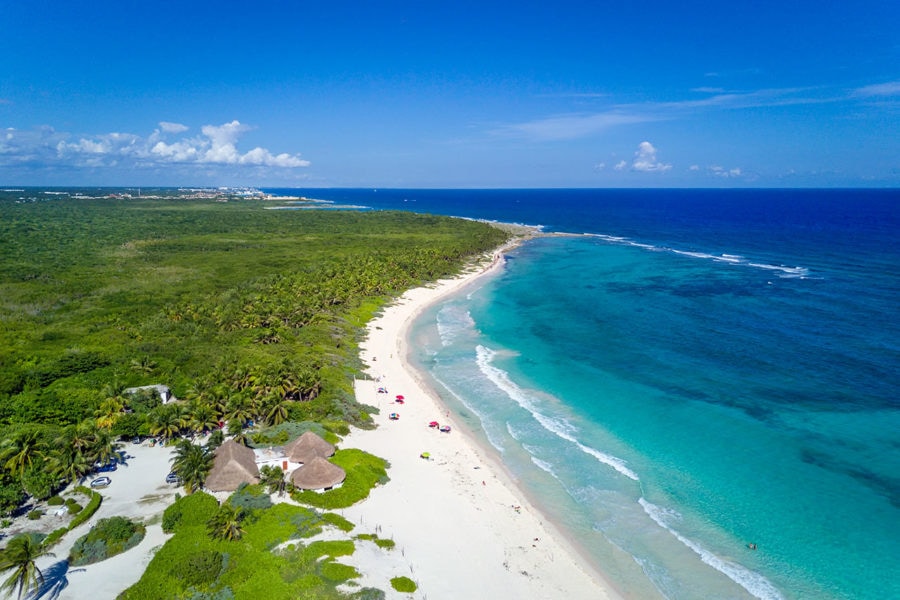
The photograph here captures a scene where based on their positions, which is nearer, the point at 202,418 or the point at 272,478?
the point at 272,478

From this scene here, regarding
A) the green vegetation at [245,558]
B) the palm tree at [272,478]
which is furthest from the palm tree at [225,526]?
the palm tree at [272,478]

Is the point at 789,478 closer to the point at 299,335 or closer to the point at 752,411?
the point at 752,411

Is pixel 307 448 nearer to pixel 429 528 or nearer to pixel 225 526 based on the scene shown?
pixel 225 526

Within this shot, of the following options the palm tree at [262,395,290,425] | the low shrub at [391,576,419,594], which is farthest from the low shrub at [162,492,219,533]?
the low shrub at [391,576,419,594]

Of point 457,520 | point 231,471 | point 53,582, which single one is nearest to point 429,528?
point 457,520

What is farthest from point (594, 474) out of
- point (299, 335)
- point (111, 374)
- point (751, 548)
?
point (111, 374)

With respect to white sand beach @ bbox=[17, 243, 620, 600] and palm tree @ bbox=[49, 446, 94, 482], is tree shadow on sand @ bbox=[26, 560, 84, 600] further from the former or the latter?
palm tree @ bbox=[49, 446, 94, 482]

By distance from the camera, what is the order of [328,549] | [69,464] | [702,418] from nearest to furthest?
[328,549], [69,464], [702,418]

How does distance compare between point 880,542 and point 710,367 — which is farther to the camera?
point 710,367
